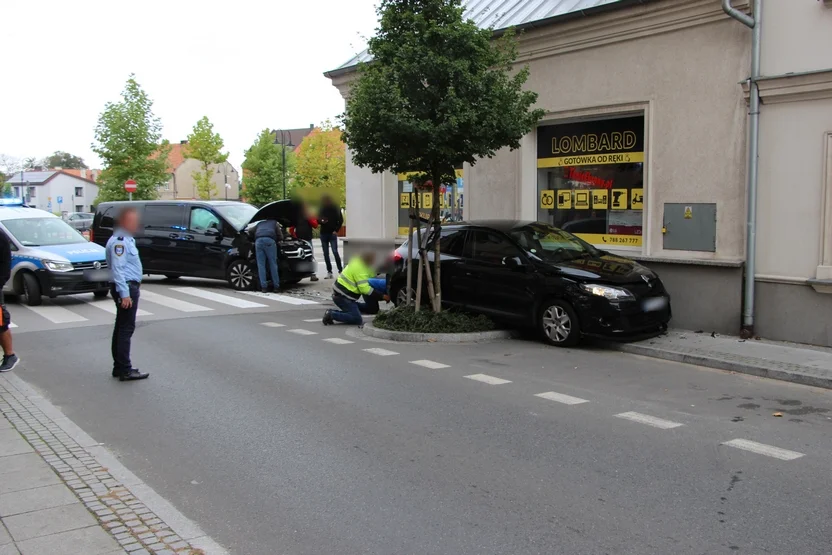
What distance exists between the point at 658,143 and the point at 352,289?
515 centimetres

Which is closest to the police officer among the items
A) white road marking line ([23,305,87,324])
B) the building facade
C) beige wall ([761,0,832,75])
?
white road marking line ([23,305,87,324])

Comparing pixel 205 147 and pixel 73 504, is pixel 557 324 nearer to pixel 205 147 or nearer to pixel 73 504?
pixel 73 504

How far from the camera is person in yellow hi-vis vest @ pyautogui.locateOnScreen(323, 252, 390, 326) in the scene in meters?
11.7

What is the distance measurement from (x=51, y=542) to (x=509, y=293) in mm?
7429

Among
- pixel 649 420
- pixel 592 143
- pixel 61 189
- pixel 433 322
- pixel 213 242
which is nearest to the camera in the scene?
pixel 649 420

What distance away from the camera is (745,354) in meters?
9.21

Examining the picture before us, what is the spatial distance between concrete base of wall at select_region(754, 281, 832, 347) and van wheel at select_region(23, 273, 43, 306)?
39.9 feet

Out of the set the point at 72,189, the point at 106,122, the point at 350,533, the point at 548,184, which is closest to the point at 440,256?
the point at 548,184

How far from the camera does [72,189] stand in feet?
324

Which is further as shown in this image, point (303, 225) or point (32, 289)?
point (303, 225)

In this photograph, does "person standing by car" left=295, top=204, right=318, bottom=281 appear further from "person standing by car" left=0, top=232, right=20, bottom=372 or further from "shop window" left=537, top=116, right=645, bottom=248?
"person standing by car" left=0, top=232, right=20, bottom=372

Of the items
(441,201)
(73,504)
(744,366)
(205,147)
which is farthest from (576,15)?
(205,147)

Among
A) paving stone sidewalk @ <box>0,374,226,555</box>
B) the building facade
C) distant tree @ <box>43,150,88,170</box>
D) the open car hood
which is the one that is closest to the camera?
paving stone sidewalk @ <box>0,374,226,555</box>

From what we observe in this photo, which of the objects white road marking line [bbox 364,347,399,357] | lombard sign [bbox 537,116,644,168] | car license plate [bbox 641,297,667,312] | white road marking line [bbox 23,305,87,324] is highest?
lombard sign [bbox 537,116,644,168]
